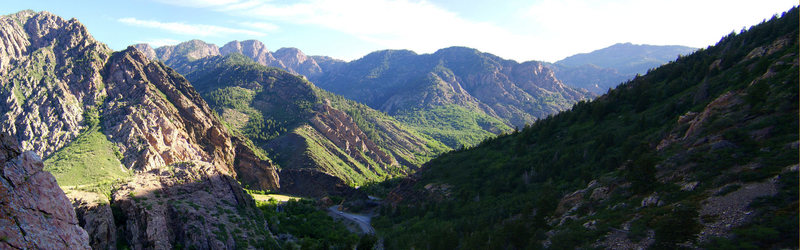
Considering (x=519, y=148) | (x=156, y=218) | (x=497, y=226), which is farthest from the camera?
(x=519, y=148)

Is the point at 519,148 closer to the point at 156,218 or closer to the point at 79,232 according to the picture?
the point at 156,218

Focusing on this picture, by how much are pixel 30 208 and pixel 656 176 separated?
4856 cm

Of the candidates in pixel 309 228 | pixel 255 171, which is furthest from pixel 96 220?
pixel 255 171

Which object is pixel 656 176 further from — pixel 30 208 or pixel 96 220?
pixel 96 220

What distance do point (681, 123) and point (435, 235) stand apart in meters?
34.8

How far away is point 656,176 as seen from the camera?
35.2 meters

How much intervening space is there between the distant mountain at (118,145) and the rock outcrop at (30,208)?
0.13 metres

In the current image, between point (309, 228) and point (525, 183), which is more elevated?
point (525, 183)

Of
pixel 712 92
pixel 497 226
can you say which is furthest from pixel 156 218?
pixel 712 92

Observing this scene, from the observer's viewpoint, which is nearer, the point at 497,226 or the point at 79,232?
the point at 79,232

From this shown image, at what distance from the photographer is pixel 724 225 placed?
75.4ft

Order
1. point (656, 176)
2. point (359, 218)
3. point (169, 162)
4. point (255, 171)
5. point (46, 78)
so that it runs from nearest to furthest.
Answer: point (656, 176) < point (359, 218) < point (169, 162) < point (46, 78) < point (255, 171)

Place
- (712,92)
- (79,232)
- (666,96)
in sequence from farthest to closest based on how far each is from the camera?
(666,96)
(712,92)
(79,232)

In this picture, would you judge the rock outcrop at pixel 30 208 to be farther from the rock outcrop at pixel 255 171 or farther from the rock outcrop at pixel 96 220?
the rock outcrop at pixel 255 171
